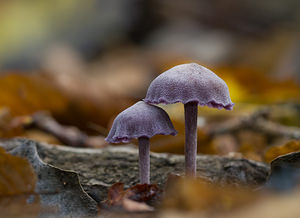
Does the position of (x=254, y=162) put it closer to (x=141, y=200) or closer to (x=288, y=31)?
(x=141, y=200)

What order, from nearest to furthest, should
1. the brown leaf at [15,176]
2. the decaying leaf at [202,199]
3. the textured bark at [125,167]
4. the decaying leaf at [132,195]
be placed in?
1. the decaying leaf at [202,199]
2. the decaying leaf at [132,195]
3. the brown leaf at [15,176]
4. the textured bark at [125,167]

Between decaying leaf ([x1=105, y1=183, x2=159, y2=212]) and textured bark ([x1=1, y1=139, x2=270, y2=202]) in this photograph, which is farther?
textured bark ([x1=1, y1=139, x2=270, y2=202])

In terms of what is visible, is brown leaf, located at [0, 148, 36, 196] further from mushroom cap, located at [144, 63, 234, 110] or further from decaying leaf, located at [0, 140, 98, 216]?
mushroom cap, located at [144, 63, 234, 110]

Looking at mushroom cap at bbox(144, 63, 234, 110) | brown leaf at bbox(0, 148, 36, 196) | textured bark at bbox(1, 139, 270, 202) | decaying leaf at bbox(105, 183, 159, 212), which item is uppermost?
mushroom cap at bbox(144, 63, 234, 110)

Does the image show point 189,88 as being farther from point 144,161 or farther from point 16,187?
point 16,187

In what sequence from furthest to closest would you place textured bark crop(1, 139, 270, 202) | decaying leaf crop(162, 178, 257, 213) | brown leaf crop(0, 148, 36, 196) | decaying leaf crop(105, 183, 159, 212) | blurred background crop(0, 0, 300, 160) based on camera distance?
blurred background crop(0, 0, 300, 160)
textured bark crop(1, 139, 270, 202)
brown leaf crop(0, 148, 36, 196)
decaying leaf crop(105, 183, 159, 212)
decaying leaf crop(162, 178, 257, 213)

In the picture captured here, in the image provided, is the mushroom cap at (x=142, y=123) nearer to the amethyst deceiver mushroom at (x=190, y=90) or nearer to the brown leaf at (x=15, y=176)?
the amethyst deceiver mushroom at (x=190, y=90)

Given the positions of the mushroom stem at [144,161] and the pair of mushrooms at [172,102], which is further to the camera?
the mushroom stem at [144,161]

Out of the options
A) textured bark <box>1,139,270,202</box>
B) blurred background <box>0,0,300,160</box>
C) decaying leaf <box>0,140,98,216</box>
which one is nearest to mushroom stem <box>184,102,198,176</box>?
textured bark <box>1,139,270,202</box>

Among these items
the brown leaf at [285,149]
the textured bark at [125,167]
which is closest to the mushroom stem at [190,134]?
the textured bark at [125,167]
